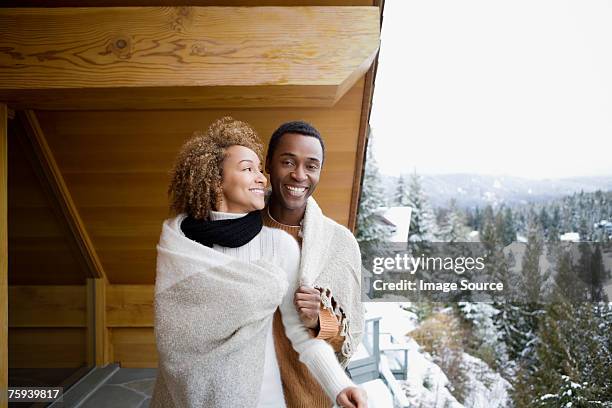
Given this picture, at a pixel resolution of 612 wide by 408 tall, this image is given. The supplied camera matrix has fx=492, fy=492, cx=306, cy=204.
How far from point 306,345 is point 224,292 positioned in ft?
0.67

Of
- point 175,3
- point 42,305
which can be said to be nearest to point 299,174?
point 175,3

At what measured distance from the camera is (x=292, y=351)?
1.03 m

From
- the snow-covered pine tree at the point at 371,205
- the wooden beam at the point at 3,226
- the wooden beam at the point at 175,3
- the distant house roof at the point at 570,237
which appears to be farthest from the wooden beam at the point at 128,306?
the distant house roof at the point at 570,237

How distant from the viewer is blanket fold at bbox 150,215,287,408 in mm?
890

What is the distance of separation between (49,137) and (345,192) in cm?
161

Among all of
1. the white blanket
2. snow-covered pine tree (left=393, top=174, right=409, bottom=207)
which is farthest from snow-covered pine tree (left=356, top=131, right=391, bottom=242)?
the white blanket

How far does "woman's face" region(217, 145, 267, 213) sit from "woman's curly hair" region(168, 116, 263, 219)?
0.04ft

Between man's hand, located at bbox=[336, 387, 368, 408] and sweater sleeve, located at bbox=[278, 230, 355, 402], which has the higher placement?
sweater sleeve, located at bbox=[278, 230, 355, 402]

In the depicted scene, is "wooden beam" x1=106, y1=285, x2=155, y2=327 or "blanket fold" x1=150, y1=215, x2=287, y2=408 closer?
"blanket fold" x1=150, y1=215, x2=287, y2=408

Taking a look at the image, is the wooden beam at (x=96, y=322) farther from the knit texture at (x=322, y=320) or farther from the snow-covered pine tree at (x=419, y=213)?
the snow-covered pine tree at (x=419, y=213)

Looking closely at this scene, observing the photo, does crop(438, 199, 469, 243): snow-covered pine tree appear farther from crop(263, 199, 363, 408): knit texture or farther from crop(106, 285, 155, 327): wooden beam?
crop(263, 199, 363, 408): knit texture

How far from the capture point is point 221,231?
3.09ft

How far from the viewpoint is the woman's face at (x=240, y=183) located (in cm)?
98

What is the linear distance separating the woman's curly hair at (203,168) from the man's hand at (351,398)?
1.40ft
